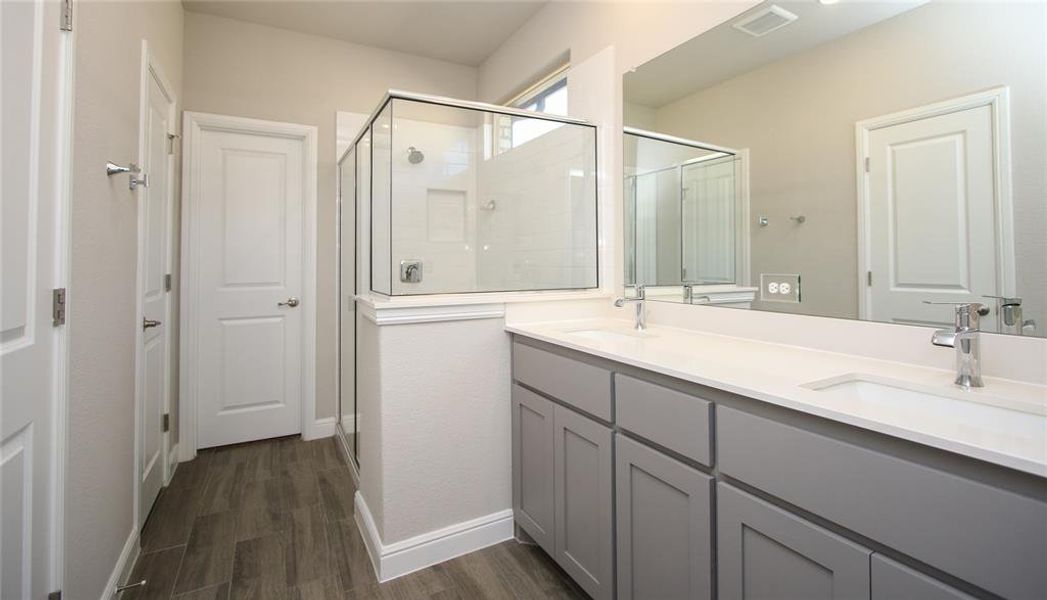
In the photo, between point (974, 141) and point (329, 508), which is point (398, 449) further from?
point (974, 141)

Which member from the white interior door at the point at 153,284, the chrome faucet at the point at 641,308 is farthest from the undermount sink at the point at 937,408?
the white interior door at the point at 153,284

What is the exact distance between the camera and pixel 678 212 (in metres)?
1.99

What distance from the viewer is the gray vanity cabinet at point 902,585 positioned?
2.40ft

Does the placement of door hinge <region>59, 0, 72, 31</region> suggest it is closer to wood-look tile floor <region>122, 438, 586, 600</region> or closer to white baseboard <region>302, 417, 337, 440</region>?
wood-look tile floor <region>122, 438, 586, 600</region>

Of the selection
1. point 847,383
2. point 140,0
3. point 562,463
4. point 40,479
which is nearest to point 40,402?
point 40,479

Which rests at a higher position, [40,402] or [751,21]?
[751,21]

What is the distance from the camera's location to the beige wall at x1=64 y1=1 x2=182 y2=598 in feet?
4.38

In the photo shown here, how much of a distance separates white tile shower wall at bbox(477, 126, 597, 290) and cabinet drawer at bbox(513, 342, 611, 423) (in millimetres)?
475

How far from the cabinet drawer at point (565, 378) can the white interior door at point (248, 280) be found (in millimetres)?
1947

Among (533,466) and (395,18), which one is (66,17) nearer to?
(533,466)

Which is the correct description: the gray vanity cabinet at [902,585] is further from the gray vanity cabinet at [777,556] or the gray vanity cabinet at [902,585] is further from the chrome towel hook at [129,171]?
the chrome towel hook at [129,171]

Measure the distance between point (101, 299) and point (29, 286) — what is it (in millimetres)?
512

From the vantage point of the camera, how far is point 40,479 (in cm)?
114

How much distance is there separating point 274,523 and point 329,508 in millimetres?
240
